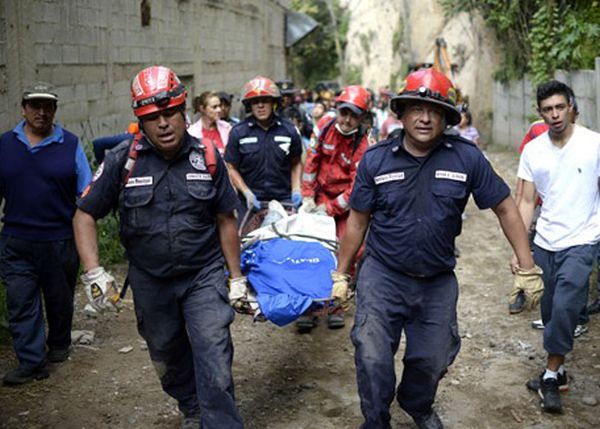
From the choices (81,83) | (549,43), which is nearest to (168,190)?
(81,83)

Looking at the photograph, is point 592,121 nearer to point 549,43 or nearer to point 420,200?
point 549,43

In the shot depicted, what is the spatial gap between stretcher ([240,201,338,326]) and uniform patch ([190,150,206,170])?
0.88 m

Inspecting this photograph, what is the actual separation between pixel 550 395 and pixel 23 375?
3528 mm

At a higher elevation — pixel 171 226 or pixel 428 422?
pixel 171 226

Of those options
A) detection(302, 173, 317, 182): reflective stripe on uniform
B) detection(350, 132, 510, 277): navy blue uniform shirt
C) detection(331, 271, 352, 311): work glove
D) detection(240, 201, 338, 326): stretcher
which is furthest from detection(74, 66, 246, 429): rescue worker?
detection(302, 173, 317, 182): reflective stripe on uniform

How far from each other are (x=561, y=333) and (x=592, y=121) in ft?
21.6

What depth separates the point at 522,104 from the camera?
16.6 meters

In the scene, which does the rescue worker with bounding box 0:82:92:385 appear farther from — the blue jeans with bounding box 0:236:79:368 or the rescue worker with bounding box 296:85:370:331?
the rescue worker with bounding box 296:85:370:331

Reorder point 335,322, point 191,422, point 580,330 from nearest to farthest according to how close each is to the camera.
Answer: point 191,422 < point 580,330 < point 335,322

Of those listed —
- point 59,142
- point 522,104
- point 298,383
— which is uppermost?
point 522,104

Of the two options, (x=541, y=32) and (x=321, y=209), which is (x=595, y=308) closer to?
(x=321, y=209)

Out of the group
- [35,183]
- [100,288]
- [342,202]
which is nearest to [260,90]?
[342,202]

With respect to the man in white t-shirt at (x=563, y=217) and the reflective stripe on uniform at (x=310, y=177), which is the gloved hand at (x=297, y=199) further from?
the man in white t-shirt at (x=563, y=217)

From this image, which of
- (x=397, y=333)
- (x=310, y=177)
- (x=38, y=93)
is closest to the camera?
(x=397, y=333)
